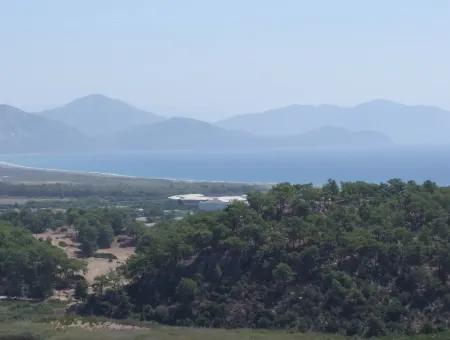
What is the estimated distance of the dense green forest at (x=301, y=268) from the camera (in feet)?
108

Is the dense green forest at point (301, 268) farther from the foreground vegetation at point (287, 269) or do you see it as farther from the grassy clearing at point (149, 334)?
the grassy clearing at point (149, 334)

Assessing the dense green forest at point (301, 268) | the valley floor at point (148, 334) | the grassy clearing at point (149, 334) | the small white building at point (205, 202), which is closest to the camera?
the valley floor at point (148, 334)

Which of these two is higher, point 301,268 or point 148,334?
point 301,268

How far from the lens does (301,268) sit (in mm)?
35875

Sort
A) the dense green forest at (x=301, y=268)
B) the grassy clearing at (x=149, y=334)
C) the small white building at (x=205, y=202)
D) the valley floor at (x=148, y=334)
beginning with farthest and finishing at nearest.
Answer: the small white building at (x=205, y=202) → the dense green forest at (x=301, y=268) → the grassy clearing at (x=149, y=334) → the valley floor at (x=148, y=334)

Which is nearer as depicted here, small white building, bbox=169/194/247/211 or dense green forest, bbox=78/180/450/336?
dense green forest, bbox=78/180/450/336

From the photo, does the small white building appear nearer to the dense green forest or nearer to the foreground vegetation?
the foreground vegetation

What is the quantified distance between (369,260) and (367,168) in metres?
125

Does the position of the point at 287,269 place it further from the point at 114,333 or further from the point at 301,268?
the point at 114,333

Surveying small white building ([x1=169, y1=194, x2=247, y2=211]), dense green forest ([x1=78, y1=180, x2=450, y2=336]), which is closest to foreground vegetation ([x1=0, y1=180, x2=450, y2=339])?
dense green forest ([x1=78, y1=180, x2=450, y2=336])

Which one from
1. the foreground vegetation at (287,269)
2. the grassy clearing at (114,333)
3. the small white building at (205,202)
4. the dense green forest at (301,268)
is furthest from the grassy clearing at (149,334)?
the small white building at (205,202)

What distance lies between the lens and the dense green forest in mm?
32938

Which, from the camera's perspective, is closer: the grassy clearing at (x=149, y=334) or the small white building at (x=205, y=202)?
the grassy clearing at (x=149, y=334)

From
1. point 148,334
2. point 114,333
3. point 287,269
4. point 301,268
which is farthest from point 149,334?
point 301,268
